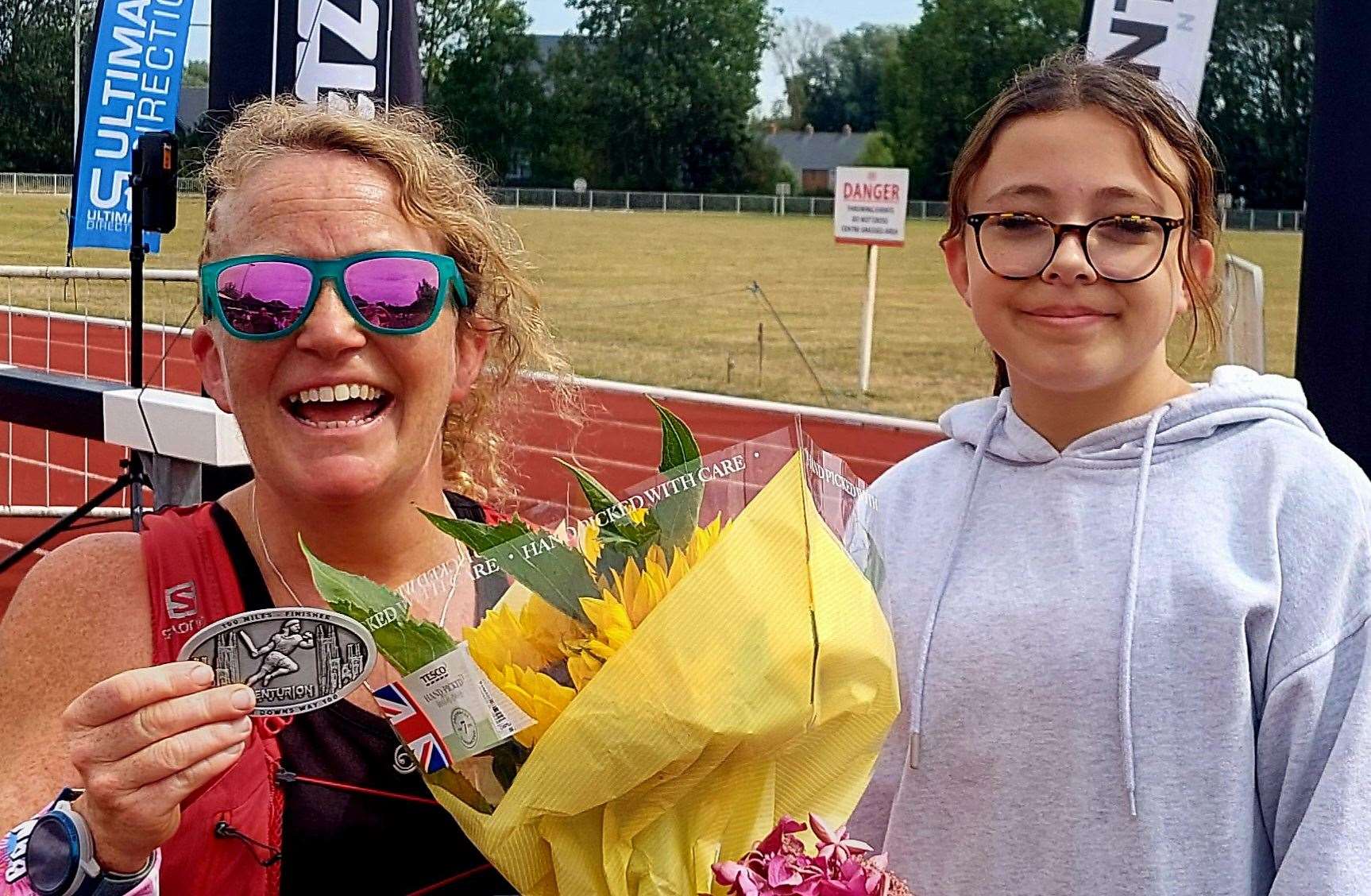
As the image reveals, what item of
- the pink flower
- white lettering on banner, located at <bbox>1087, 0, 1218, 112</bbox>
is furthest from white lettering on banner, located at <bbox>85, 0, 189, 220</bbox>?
the pink flower

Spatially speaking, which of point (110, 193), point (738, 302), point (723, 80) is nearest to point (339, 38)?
point (110, 193)

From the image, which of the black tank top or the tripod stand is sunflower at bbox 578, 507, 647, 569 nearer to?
the black tank top

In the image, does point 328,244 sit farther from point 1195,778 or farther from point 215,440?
point 215,440

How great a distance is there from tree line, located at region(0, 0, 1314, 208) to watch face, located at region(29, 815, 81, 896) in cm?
3995

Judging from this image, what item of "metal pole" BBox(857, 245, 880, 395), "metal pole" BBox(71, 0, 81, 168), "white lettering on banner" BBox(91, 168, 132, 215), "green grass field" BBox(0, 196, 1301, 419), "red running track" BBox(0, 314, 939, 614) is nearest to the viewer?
"white lettering on banner" BBox(91, 168, 132, 215)

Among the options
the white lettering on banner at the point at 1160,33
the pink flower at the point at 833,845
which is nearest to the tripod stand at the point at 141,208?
the white lettering on banner at the point at 1160,33

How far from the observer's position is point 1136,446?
68.0 inches

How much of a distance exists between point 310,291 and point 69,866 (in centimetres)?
66

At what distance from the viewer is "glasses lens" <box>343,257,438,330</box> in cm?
161

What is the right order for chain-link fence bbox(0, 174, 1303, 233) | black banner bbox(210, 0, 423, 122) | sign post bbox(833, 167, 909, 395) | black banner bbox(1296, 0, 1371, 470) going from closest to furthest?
black banner bbox(1296, 0, 1371, 470)
black banner bbox(210, 0, 423, 122)
sign post bbox(833, 167, 909, 395)
chain-link fence bbox(0, 174, 1303, 233)

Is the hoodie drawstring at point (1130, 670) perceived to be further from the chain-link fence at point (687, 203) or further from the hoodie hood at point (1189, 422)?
the chain-link fence at point (687, 203)

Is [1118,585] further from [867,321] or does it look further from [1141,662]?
[867,321]

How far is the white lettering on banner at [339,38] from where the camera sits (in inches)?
162

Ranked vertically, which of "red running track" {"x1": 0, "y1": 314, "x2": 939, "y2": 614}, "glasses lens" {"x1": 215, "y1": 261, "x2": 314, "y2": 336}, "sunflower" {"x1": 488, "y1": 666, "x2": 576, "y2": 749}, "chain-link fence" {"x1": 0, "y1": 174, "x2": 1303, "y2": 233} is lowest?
"red running track" {"x1": 0, "y1": 314, "x2": 939, "y2": 614}
